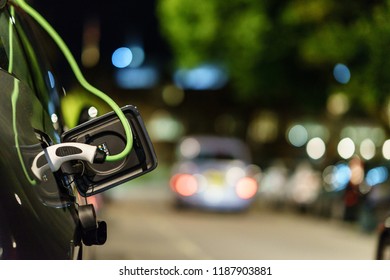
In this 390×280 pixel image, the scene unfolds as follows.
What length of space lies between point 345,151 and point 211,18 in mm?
4600

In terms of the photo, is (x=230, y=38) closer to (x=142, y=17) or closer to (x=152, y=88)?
(x=142, y=17)

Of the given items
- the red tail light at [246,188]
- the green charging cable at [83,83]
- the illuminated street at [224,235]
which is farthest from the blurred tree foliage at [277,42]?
the green charging cable at [83,83]

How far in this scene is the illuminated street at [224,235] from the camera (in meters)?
13.9

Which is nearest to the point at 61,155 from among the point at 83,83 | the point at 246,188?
the point at 83,83

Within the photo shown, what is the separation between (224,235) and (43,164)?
14.5 meters

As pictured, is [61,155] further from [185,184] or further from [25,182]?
[185,184]

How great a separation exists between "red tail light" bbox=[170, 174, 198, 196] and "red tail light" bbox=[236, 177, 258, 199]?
0.81m

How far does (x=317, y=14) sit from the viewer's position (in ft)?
70.0

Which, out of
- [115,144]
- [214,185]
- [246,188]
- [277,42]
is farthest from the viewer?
[277,42]

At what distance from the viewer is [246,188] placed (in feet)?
71.9

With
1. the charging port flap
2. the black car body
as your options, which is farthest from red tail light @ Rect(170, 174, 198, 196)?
the charging port flap

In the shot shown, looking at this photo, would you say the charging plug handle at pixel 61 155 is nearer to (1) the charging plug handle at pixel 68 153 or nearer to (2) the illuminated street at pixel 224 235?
(1) the charging plug handle at pixel 68 153

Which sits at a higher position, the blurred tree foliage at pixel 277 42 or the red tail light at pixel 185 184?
the blurred tree foliage at pixel 277 42

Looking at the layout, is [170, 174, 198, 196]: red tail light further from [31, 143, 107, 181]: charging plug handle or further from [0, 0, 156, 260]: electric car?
[31, 143, 107, 181]: charging plug handle
